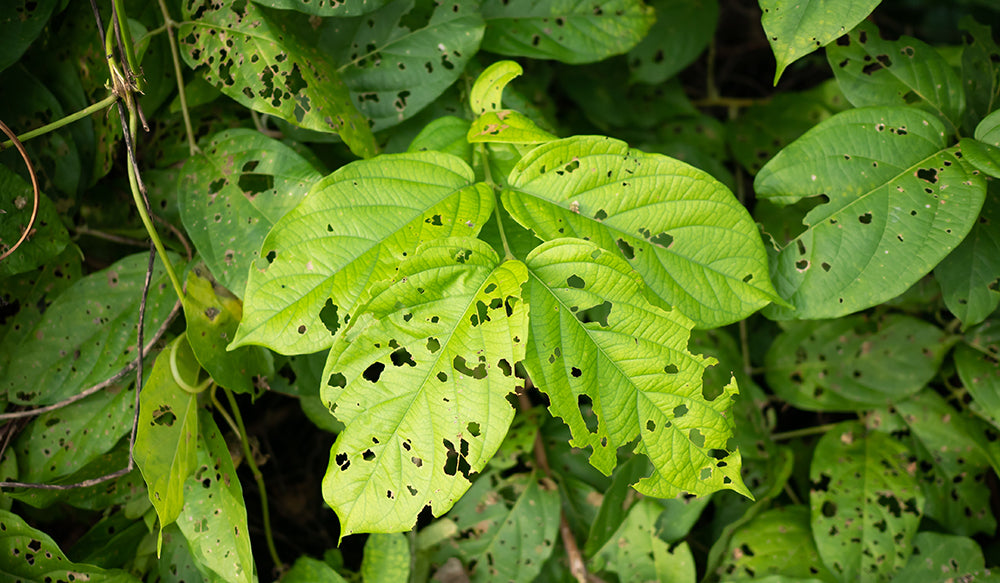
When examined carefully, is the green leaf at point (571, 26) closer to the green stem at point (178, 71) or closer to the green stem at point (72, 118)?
the green stem at point (178, 71)

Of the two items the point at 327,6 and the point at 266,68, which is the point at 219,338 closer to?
the point at 266,68

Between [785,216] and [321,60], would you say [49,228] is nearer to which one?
[321,60]

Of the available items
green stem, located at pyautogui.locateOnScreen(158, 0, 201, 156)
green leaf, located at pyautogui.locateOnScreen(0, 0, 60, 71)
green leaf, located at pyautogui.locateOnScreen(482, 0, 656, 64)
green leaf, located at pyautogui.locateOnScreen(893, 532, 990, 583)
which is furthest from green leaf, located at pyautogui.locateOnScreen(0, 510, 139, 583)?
green leaf, located at pyautogui.locateOnScreen(893, 532, 990, 583)

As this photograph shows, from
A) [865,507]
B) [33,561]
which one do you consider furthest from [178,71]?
[865,507]

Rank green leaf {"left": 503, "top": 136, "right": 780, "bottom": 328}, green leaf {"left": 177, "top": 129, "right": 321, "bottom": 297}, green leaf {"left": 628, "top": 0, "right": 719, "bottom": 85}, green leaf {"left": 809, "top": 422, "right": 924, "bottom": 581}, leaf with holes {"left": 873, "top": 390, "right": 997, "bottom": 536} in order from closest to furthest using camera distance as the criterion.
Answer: green leaf {"left": 503, "top": 136, "right": 780, "bottom": 328}
green leaf {"left": 177, "top": 129, "right": 321, "bottom": 297}
green leaf {"left": 809, "top": 422, "right": 924, "bottom": 581}
leaf with holes {"left": 873, "top": 390, "right": 997, "bottom": 536}
green leaf {"left": 628, "top": 0, "right": 719, "bottom": 85}

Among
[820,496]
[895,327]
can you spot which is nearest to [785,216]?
[895,327]

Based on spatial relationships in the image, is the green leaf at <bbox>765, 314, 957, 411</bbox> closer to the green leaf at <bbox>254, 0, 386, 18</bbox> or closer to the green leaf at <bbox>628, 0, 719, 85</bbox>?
the green leaf at <bbox>628, 0, 719, 85</bbox>
